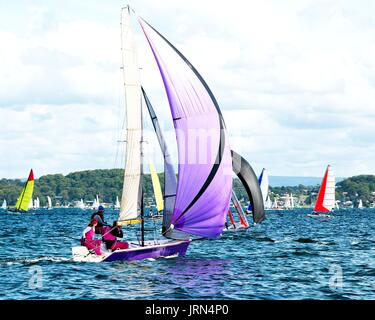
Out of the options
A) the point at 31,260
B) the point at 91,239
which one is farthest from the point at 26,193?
the point at 91,239

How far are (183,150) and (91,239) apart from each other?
5.10 m

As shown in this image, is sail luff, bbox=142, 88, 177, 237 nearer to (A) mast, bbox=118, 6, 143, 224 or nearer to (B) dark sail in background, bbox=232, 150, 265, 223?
(A) mast, bbox=118, 6, 143, 224

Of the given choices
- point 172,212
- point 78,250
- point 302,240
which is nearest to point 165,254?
point 172,212

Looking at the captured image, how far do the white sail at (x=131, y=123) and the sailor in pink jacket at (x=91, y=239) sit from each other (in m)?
1.50

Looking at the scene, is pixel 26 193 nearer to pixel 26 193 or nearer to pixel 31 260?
pixel 26 193

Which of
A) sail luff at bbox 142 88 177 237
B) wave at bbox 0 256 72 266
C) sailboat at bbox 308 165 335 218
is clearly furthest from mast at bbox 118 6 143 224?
sailboat at bbox 308 165 335 218

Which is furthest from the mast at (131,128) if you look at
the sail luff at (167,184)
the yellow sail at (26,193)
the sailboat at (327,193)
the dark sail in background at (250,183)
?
the yellow sail at (26,193)

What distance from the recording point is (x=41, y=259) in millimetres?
30297

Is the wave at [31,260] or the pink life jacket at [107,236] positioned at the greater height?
the pink life jacket at [107,236]

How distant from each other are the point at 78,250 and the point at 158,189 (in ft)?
157

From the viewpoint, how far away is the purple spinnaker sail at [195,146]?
88.0ft

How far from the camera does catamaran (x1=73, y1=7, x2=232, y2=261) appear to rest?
26891 millimetres

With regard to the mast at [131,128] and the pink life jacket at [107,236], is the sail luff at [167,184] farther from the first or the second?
the pink life jacket at [107,236]
